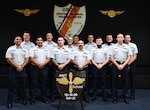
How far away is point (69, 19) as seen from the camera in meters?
7.80

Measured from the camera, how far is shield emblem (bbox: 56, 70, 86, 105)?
567 centimetres

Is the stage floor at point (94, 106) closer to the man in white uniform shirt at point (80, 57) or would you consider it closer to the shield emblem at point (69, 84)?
the shield emblem at point (69, 84)

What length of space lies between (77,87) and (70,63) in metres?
0.92

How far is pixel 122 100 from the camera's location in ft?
21.3

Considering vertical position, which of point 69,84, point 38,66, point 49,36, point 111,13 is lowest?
point 69,84

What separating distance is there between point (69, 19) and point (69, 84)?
2605 mm

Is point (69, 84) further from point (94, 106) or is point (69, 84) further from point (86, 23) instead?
point (86, 23)

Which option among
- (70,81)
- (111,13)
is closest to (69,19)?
(111,13)

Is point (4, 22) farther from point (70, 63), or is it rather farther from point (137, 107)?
point (137, 107)

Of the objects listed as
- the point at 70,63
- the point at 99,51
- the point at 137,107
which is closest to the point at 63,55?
the point at 70,63

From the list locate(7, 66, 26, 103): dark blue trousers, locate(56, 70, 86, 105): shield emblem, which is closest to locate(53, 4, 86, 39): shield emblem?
locate(7, 66, 26, 103): dark blue trousers

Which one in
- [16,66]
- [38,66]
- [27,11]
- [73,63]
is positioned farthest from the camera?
[27,11]

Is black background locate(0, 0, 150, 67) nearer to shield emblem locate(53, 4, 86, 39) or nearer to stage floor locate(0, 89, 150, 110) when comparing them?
shield emblem locate(53, 4, 86, 39)

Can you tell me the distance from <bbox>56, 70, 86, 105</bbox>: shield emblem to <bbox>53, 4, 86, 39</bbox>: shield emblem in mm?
2285
